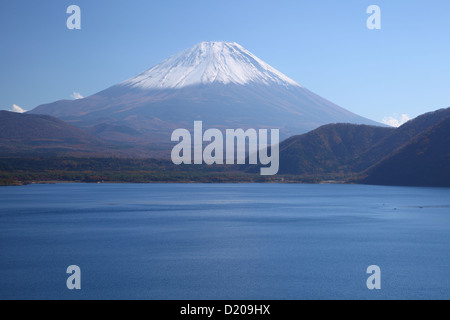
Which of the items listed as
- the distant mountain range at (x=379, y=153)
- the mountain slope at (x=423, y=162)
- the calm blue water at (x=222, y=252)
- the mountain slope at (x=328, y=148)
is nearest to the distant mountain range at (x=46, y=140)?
the mountain slope at (x=328, y=148)

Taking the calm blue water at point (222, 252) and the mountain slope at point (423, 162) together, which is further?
the mountain slope at point (423, 162)

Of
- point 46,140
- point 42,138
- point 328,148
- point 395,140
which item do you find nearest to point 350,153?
point 328,148

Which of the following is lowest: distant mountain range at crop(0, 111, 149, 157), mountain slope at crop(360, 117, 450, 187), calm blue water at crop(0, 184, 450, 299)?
calm blue water at crop(0, 184, 450, 299)

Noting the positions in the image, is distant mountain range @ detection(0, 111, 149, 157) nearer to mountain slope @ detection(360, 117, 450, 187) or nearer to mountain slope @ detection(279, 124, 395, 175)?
mountain slope @ detection(279, 124, 395, 175)

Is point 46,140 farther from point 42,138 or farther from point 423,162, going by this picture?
point 423,162

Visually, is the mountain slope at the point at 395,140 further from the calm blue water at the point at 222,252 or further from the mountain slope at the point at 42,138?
the mountain slope at the point at 42,138

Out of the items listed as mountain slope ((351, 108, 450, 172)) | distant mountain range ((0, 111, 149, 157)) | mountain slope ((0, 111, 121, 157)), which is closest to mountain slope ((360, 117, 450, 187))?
mountain slope ((351, 108, 450, 172))
